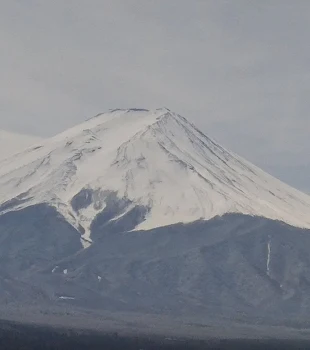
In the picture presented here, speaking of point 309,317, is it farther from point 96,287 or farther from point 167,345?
point 167,345

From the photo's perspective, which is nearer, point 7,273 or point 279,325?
point 279,325

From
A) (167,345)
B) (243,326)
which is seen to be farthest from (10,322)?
(243,326)

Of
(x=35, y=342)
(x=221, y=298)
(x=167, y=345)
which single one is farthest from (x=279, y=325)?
(x=35, y=342)

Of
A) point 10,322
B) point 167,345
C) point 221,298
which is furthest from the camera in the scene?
point 221,298

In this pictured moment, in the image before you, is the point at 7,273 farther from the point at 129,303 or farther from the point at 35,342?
the point at 35,342

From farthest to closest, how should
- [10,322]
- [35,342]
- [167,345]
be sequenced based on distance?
[10,322], [167,345], [35,342]

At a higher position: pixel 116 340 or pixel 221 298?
pixel 221 298
